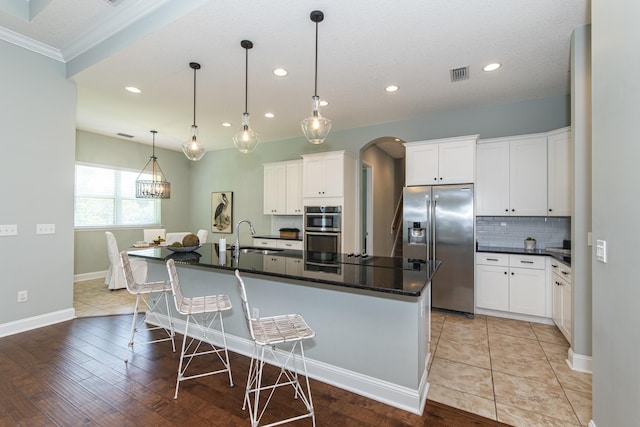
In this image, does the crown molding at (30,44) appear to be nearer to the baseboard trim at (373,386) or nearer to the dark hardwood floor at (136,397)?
the dark hardwood floor at (136,397)

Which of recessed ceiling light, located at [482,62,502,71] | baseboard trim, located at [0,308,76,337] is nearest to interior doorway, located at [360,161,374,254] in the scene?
recessed ceiling light, located at [482,62,502,71]

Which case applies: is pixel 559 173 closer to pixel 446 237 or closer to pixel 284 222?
pixel 446 237

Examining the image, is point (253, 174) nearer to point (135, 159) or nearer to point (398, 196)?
point (135, 159)

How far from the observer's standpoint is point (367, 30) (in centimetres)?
251

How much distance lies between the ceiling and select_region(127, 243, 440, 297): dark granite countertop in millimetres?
1996

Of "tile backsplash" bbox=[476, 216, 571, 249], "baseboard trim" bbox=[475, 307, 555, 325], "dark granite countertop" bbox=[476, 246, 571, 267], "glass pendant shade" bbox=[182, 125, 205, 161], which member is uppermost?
"glass pendant shade" bbox=[182, 125, 205, 161]

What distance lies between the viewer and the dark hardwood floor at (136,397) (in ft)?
6.12

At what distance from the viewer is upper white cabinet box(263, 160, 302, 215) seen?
5.54 meters

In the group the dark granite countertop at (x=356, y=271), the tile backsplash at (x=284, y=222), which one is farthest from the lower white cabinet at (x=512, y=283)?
the tile backsplash at (x=284, y=222)

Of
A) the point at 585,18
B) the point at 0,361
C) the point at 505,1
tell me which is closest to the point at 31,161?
the point at 0,361

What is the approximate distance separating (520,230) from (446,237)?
1112 millimetres

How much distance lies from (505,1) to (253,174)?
531 centimetres

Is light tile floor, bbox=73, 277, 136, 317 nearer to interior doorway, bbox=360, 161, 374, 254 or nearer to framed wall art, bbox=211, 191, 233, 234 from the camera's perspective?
framed wall art, bbox=211, 191, 233, 234

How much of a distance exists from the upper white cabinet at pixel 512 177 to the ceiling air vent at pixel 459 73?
3.58 feet
